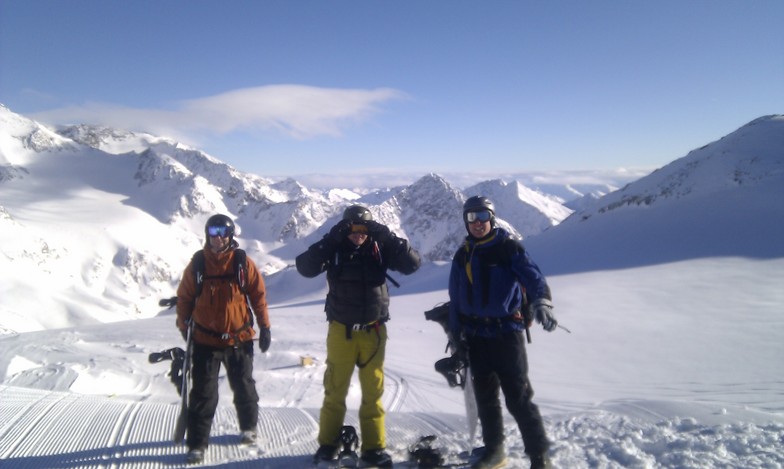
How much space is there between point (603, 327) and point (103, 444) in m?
10.8

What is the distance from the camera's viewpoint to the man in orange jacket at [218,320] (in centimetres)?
454

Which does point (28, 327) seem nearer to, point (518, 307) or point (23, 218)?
point (23, 218)

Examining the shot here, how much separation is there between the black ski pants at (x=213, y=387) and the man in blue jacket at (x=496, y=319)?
2214mm

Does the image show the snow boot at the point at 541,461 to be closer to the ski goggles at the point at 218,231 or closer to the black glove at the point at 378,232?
the black glove at the point at 378,232

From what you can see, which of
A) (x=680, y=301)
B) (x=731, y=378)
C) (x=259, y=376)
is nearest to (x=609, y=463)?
(x=731, y=378)

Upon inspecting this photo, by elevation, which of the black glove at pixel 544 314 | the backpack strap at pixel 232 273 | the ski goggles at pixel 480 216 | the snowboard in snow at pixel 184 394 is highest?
the ski goggles at pixel 480 216

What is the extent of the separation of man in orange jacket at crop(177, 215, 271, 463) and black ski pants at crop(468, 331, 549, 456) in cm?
214

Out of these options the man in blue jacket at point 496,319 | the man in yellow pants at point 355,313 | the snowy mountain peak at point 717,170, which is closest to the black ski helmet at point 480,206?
the man in blue jacket at point 496,319

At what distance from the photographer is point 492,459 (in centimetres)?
404

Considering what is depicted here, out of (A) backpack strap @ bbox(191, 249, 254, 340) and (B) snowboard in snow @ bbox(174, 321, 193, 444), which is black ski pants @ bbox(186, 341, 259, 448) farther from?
(A) backpack strap @ bbox(191, 249, 254, 340)

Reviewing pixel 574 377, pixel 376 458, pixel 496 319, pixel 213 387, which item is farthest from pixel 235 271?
pixel 574 377

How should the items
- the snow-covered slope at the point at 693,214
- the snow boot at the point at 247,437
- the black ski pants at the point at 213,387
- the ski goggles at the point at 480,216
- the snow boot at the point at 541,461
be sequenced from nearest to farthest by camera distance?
the snow boot at the point at 541,461 < the ski goggles at the point at 480,216 < the black ski pants at the point at 213,387 < the snow boot at the point at 247,437 < the snow-covered slope at the point at 693,214

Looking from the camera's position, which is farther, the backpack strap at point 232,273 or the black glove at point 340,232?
the backpack strap at point 232,273

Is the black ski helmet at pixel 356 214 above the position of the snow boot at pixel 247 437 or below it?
above
